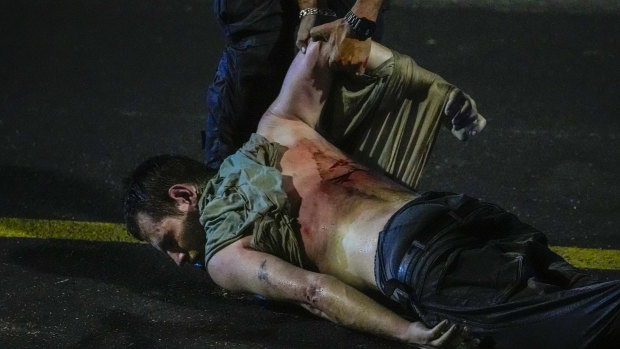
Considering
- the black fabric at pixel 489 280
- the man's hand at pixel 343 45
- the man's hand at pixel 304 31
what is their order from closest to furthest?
the black fabric at pixel 489 280 < the man's hand at pixel 343 45 < the man's hand at pixel 304 31

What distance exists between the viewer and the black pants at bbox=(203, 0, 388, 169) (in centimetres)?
489

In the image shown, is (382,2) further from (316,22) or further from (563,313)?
(563,313)

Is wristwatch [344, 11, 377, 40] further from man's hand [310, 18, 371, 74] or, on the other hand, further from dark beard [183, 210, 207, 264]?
dark beard [183, 210, 207, 264]

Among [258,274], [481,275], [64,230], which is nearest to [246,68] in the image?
[64,230]

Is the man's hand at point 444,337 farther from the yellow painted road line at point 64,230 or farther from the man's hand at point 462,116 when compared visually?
the yellow painted road line at point 64,230

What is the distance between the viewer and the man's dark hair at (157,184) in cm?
436

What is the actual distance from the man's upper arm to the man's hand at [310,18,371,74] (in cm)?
86

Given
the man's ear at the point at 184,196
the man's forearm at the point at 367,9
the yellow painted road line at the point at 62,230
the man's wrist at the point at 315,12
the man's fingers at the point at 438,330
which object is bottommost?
the yellow painted road line at the point at 62,230

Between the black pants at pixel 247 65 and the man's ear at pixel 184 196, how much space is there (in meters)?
0.70

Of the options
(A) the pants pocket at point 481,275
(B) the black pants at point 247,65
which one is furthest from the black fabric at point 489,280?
(B) the black pants at point 247,65

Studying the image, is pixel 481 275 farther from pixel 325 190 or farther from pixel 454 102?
pixel 454 102

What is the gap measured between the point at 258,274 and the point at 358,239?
15.8 inches

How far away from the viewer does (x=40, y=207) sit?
17.6ft

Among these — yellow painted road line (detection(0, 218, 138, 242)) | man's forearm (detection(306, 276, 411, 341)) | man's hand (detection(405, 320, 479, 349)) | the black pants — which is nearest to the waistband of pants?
man's forearm (detection(306, 276, 411, 341))
